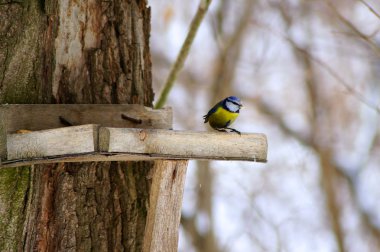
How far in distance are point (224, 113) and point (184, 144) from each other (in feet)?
2.24

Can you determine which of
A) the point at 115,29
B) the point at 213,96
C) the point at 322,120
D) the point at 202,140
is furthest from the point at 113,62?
the point at 322,120

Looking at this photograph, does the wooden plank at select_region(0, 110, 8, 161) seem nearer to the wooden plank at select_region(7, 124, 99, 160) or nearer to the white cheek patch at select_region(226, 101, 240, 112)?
the wooden plank at select_region(7, 124, 99, 160)

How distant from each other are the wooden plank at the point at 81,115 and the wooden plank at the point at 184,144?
537mm

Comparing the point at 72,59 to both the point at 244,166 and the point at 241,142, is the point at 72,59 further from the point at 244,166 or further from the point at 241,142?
the point at 244,166

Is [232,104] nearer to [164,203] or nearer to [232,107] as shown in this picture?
[232,107]

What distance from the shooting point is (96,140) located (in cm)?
222

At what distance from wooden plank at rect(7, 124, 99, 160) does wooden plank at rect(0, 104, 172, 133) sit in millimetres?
126

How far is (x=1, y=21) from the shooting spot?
2814mm

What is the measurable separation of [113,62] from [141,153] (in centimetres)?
88

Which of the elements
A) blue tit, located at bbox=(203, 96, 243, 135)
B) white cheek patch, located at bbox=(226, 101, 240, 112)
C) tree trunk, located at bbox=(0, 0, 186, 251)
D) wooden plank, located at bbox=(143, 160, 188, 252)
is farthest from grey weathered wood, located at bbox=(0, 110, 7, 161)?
white cheek patch, located at bbox=(226, 101, 240, 112)

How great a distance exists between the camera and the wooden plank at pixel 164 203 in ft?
8.95

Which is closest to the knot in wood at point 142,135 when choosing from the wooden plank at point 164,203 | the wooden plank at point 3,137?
the wooden plank at point 164,203

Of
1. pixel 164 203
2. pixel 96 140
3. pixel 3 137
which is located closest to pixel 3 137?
pixel 3 137

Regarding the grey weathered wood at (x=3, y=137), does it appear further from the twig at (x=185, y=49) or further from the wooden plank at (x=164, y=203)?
the twig at (x=185, y=49)
